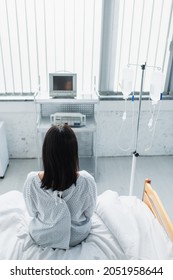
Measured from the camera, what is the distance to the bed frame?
1386 mm

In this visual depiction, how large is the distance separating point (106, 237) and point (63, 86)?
1494 mm

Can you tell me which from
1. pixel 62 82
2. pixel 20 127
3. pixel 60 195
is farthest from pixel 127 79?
pixel 20 127

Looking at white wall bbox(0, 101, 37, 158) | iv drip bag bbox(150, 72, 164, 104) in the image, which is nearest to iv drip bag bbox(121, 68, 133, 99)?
iv drip bag bbox(150, 72, 164, 104)

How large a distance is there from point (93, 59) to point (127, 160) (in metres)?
1.24

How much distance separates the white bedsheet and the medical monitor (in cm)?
116

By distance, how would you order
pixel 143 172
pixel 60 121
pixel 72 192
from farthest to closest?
pixel 143 172
pixel 60 121
pixel 72 192

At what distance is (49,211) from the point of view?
1292mm

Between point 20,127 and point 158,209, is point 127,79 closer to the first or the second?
point 158,209

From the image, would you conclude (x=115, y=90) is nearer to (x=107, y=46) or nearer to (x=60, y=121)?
(x=107, y=46)

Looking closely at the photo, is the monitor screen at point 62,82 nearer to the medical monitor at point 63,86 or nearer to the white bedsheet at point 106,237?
the medical monitor at point 63,86

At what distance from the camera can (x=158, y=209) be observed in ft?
4.98

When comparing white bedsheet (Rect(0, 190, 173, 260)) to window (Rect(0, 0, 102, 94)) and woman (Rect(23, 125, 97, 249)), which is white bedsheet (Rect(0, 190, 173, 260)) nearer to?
woman (Rect(23, 125, 97, 249))

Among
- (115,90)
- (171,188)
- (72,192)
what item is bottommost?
(171,188)

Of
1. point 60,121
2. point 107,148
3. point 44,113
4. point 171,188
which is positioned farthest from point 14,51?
point 171,188
